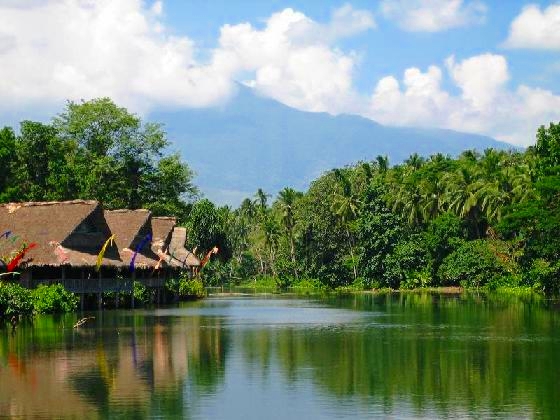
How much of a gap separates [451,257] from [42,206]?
121ft

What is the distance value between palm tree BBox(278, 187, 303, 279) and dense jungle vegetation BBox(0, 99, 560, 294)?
0.16m

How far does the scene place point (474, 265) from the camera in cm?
7344

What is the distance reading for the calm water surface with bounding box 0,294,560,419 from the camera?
57.6ft

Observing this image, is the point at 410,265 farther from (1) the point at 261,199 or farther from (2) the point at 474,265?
(1) the point at 261,199

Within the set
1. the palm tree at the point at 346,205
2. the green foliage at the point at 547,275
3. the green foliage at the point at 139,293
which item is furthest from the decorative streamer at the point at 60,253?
the palm tree at the point at 346,205

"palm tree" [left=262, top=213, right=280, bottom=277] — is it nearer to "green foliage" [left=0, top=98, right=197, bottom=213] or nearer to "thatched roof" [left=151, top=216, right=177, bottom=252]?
"green foliage" [left=0, top=98, right=197, bottom=213]

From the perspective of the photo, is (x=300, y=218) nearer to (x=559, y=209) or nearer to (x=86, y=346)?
(x=559, y=209)

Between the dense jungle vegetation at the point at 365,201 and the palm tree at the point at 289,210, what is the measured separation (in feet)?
0.52

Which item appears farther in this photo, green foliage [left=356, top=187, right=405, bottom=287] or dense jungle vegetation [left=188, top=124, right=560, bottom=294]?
green foliage [left=356, top=187, right=405, bottom=287]

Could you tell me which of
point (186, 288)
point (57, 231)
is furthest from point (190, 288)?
point (57, 231)

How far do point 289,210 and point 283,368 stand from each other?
2860 inches

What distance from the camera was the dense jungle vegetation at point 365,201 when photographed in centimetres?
6153

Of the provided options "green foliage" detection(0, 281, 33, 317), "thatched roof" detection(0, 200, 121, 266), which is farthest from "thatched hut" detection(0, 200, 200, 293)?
"green foliage" detection(0, 281, 33, 317)

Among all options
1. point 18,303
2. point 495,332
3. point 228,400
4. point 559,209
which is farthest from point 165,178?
point 228,400
